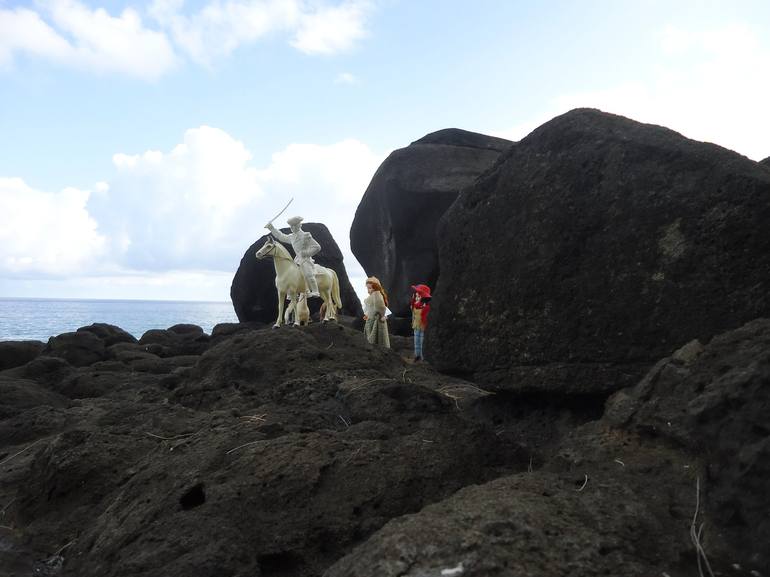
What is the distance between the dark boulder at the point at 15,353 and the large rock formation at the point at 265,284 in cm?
819

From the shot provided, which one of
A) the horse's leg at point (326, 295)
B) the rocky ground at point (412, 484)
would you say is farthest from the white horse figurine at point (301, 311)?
the rocky ground at point (412, 484)

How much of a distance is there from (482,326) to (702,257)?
1.30 metres

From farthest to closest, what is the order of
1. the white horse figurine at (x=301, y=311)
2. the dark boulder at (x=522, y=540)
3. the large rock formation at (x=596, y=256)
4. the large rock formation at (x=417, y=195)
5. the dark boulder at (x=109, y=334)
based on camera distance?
the dark boulder at (x=109, y=334) < the large rock formation at (x=417, y=195) < the white horse figurine at (x=301, y=311) < the large rock formation at (x=596, y=256) < the dark boulder at (x=522, y=540)

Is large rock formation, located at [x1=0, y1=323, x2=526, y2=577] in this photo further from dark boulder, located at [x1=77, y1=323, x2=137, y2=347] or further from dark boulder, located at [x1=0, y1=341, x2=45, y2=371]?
dark boulder, located at [x1=77, y1=323, x2=137, y2=347]

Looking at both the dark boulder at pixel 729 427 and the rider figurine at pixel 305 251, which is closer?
the dark boulder at pixel 729 427

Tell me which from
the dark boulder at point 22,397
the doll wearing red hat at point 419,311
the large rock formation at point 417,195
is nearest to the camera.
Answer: the dark boulder at point 22,397

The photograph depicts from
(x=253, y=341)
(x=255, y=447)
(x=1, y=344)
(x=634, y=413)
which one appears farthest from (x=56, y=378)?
(x=634, y=413)

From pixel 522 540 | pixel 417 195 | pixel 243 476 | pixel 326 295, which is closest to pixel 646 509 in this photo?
pixel 522 540

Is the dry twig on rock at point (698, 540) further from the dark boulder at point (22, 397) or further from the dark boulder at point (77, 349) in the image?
the dark boulder at point (77, 349)

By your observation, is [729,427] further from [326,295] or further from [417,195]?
[417,195]

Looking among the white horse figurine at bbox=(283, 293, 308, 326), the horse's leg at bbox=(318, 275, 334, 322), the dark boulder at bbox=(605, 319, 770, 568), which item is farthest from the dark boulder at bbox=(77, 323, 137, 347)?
the dark boulder at bbox=(605, 319, 770, 568)

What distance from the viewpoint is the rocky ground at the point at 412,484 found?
7.02 feet

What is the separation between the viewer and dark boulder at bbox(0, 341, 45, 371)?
1350 centimetres

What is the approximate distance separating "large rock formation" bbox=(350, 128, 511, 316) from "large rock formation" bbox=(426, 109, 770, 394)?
40.3 feet
